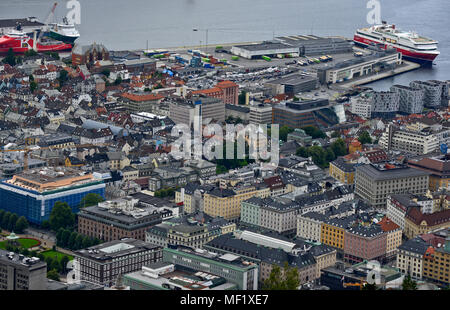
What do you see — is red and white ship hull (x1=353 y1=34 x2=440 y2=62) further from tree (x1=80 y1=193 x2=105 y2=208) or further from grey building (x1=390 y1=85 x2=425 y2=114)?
tree (x1=80 y1=193 x2=105 y2=208)

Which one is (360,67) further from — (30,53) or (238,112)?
(30,53)

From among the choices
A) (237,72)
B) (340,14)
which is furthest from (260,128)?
(340,14)

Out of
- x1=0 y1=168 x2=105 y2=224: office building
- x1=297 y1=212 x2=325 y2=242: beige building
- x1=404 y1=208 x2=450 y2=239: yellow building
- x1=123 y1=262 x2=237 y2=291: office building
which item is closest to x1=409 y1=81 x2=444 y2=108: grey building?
x1=404 y1=208 x2=450 y2=239: yellow building

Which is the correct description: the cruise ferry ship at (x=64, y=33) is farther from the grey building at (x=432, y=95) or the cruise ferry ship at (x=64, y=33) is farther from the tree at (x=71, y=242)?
the tree at (x=71, y=242)
